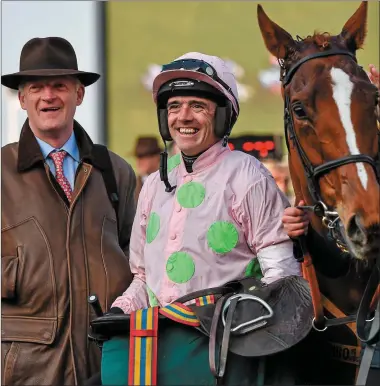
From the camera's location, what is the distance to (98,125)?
30.6 feet

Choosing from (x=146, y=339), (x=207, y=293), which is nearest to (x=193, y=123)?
(x=207, y=293)

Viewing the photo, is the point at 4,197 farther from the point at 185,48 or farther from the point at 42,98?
the point at 185,48

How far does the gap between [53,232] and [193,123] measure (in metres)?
0.95

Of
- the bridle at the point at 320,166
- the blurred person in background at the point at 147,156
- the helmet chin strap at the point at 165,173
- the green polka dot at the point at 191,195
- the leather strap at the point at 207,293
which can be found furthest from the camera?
the blurred person in background at the point at 147,156

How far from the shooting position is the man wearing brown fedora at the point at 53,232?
420cm

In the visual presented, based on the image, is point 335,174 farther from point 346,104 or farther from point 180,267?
point 180,267

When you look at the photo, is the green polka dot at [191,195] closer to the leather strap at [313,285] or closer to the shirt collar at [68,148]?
the leather strap at [313,285]

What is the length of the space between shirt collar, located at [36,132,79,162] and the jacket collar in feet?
0.08

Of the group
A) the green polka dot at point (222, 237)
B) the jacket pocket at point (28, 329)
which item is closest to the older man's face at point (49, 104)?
the jacket pocket at point (28, 329)

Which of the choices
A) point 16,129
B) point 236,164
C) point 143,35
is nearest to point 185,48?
point 143,35

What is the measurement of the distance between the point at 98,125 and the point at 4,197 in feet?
16.6

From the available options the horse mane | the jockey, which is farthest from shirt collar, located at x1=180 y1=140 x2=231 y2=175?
the horse mane

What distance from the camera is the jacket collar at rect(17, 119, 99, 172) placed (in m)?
4.34

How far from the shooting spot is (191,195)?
3725 millimetres
